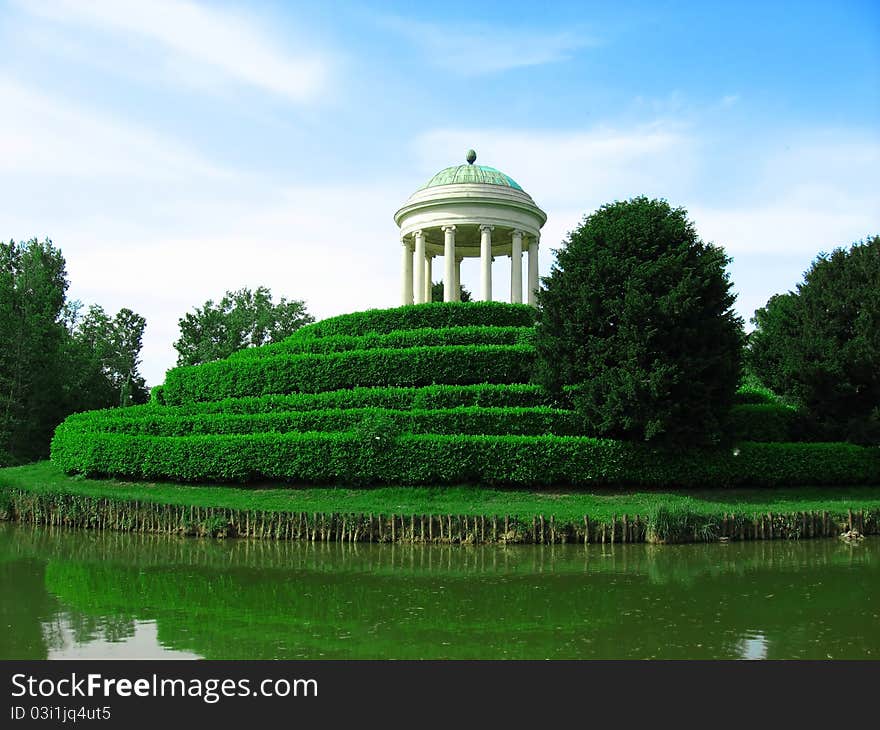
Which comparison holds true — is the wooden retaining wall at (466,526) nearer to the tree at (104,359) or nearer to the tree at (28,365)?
the tree at (28,365)

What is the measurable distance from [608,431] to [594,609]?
47.3 ft

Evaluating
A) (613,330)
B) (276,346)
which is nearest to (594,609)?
(613,330)

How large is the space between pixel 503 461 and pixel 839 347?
15.4 m

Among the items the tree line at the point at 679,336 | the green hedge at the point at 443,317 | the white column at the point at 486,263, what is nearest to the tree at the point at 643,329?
the tree line at the point at 679,336

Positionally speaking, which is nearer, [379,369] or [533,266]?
[379,369]

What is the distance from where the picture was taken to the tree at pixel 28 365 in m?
50.4

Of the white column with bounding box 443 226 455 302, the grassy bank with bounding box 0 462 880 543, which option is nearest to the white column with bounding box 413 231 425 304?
the white column with bounding box 443 226 455 302

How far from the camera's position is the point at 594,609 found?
1434 centimetres

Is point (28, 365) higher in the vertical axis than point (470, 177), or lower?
lower

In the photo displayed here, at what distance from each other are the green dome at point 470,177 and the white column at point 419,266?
2878 millimetres

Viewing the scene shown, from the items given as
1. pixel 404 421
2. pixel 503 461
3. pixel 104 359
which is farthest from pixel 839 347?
pixel 104 359

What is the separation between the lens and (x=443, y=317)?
3872cm

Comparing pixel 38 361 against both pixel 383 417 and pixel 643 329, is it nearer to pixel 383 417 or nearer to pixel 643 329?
pixel 383 417

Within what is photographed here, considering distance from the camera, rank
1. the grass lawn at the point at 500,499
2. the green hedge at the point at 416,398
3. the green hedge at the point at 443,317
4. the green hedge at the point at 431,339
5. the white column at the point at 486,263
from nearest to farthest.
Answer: the grass lawn at the point at 500,499
the green hedge at the point at 416,398
the green hedge at the point at 431,339
the green hedge at the point at 443,317
the white column at the point at 486,263
